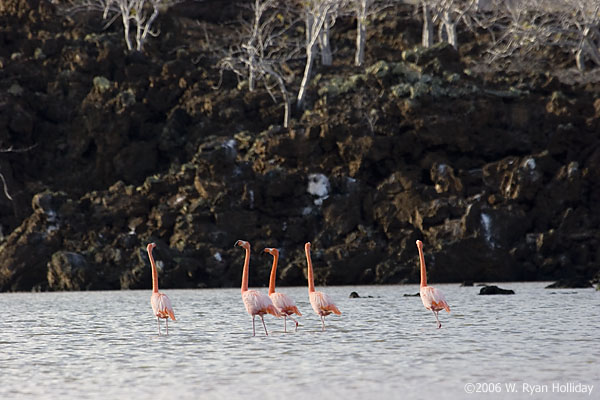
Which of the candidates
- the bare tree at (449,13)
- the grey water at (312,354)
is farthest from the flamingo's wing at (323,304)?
the bare tree at (449,13)

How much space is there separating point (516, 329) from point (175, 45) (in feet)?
160

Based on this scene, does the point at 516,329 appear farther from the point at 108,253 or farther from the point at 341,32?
the point at 341,32

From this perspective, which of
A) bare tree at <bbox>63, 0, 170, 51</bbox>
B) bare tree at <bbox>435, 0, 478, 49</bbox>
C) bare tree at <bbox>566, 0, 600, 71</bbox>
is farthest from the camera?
bare tree at <bbox>435, 0, 478, 49</bbox>

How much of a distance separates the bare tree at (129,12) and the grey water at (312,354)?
118 ft

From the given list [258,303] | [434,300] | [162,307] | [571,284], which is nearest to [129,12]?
[571,284]

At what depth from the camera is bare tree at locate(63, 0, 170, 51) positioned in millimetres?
63375

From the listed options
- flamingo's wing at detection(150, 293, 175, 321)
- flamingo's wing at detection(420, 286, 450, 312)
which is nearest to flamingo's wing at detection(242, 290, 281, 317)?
flamingo's wing at detection(150, 293, 175, 321)

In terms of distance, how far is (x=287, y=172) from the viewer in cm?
5362

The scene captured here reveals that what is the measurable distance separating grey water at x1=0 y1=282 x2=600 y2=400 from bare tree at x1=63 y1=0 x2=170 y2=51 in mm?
35886

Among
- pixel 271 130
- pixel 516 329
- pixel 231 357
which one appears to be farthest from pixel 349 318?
pixel 271 130

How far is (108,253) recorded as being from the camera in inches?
1980

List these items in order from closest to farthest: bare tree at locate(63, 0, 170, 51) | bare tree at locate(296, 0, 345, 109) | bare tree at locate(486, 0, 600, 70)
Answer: bare tree at locate(296, 0, 345, 109) < bare tree at locate(486, 0, 600, 70) < bare tree at locate(63, 0, 170, 51)

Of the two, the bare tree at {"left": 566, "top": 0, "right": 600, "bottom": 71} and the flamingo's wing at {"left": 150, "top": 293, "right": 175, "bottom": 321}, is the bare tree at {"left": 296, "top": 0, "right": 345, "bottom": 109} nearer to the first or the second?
the bare tree at {"left": 566, "top": 0, "right": 600, "bottom": 71}

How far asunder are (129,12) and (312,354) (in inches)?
2130
